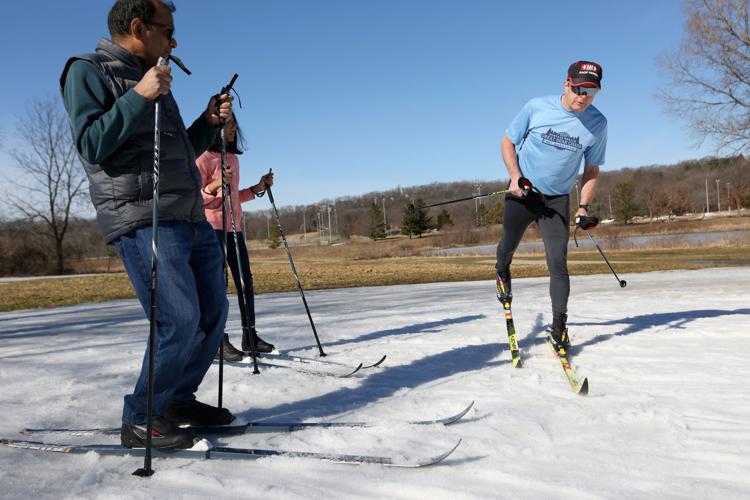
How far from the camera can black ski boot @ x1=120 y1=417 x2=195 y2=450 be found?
7.43ft

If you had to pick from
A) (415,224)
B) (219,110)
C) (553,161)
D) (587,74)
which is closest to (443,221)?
(415,224)

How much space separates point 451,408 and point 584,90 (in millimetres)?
2584

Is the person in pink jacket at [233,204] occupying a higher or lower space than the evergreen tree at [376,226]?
lower

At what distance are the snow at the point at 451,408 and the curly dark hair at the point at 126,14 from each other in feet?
6.10

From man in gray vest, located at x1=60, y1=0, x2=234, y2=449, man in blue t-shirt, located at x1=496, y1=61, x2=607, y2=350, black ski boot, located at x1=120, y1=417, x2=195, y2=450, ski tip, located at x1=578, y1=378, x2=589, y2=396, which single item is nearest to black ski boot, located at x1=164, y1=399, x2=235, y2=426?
man in gray vest, located at x1=60, y1=0, x2=234, y2=449

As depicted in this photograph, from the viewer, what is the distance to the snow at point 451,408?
196 cm

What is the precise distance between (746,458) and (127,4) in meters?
3.24

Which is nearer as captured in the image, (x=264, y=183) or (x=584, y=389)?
(x=584, y=389)

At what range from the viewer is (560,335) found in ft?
12.8

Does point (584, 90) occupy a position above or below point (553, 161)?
above

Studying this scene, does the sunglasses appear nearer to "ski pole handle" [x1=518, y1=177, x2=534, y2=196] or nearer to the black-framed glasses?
"ski pole handle" [x1=518, y1=177, x2=534, y2=196]

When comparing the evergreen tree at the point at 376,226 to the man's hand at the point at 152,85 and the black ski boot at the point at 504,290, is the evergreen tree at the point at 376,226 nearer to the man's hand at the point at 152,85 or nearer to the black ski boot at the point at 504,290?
the black ski boot at the point at 504,290

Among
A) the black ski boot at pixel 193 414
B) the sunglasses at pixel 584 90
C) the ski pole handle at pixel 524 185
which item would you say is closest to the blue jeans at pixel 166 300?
the black ski boot at pixel 193 414

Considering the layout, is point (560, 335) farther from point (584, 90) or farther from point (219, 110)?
point (219, 110)
